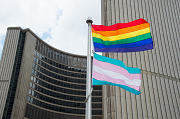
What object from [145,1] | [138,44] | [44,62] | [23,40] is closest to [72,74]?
[44,62]

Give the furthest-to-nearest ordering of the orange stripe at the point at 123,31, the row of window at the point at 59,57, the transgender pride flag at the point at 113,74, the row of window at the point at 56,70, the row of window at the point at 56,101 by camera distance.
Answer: the row of window at the point at 59,57 → the row of window at the point at 56,70 → the row of window at the point at 56,101 → the orange stripe at the point at 123,31 → the transgender pride flag at the point at 113,74

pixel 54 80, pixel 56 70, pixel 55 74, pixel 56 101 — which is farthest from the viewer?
pixel 56 70

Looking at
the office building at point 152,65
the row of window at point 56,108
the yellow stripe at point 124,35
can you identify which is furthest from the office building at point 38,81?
the yellow stripe at point 124,35

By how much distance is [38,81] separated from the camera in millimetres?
67812

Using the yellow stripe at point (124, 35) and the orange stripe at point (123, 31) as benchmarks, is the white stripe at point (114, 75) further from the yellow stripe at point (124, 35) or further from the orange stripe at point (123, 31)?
the orange stripe at point (123, 31)

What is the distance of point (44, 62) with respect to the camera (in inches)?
2862

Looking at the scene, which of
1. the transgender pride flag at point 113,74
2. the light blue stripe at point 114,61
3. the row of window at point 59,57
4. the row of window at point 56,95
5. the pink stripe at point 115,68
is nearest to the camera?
the transgender pride flag at point 113,74

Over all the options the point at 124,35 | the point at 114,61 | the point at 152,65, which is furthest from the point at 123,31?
the point at 152,65

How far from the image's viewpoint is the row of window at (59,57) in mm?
72287

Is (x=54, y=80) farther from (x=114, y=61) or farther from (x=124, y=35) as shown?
(x=114, y=61)

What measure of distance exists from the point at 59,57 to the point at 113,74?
74257 mm

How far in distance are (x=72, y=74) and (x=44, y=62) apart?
14.9m

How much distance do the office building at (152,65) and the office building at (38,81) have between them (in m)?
44.7

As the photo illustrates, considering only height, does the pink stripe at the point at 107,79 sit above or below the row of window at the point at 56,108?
below
